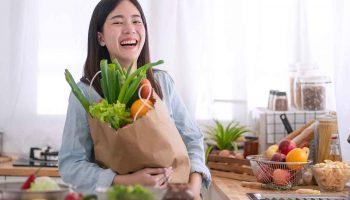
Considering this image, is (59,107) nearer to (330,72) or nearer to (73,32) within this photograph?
(73,32)

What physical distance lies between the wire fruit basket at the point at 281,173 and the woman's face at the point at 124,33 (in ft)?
2.50

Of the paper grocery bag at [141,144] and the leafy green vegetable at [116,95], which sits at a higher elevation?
the leafy green vegetable at [116,95]

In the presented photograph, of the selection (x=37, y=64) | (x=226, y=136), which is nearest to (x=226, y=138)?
(x=226, y=136)

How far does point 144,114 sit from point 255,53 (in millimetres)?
1737

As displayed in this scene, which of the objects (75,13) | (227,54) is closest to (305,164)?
(227,54)

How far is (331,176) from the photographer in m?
2.34

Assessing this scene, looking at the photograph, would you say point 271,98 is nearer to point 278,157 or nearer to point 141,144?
point 278,157

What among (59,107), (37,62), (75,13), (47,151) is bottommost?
(47,151)

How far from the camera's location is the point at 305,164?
2350 mm

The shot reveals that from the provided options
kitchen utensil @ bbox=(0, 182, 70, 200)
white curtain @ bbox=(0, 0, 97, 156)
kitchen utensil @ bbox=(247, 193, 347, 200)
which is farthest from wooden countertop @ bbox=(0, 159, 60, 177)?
kitchen utensil @ bbox=(0, 182, 70, 200)

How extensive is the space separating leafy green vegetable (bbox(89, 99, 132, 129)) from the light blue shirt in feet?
0.58

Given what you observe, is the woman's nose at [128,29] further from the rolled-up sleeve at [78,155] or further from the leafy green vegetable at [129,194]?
the leafy green vegetable at [129,194]

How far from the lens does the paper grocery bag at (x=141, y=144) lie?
63.3 inches

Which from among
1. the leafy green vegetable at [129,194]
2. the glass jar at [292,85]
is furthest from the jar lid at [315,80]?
the leafy green vegetable at [129,194]
